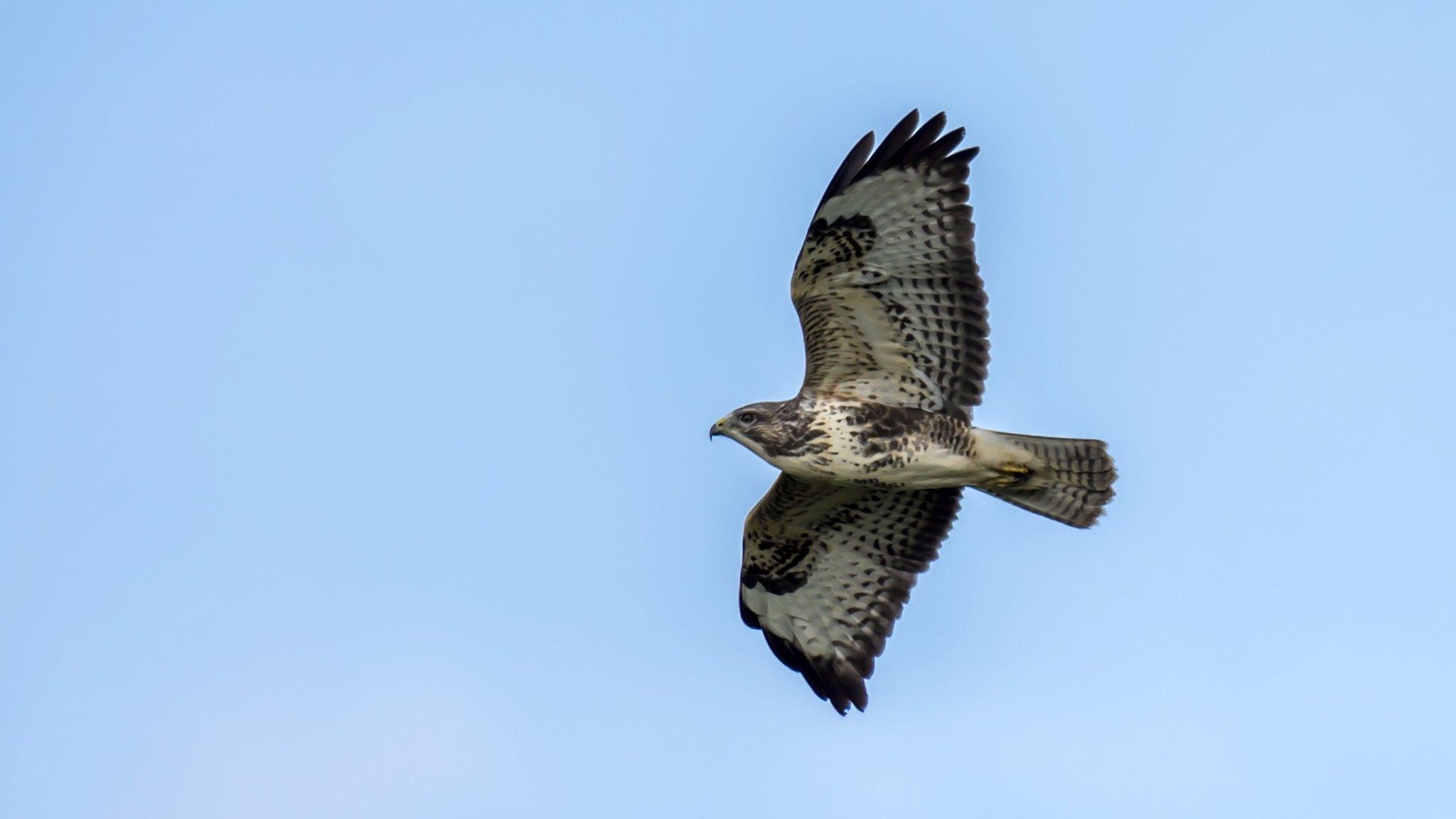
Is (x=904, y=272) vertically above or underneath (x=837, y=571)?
above

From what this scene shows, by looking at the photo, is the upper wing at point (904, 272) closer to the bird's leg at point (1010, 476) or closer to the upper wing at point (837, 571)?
the bird's leg at point (1010, 476)

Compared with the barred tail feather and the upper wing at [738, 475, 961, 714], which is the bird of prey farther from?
the upper wing at [738, 475, 961, 714]

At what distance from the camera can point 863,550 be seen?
481 inches

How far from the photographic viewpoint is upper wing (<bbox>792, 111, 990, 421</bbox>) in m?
11.0

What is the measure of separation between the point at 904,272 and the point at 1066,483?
1631 mm

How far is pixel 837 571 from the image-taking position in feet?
40.4

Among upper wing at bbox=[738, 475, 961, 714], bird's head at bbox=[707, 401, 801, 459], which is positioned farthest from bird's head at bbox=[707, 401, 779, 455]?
upper wing at bbox=[738, 475, 961, 714]

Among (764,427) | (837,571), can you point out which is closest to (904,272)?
(764,427)

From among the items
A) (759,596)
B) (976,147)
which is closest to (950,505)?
(759,596)

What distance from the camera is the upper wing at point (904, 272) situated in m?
11.0

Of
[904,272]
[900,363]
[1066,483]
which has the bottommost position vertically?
[1066,483]

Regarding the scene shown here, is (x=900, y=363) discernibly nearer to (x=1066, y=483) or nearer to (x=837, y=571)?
(x=1066, y=483)

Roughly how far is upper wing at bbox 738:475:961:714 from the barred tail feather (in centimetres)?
60

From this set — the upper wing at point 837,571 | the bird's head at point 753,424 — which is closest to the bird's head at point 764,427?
the bird's head at point 753,424
